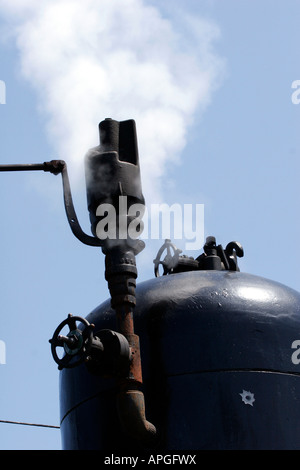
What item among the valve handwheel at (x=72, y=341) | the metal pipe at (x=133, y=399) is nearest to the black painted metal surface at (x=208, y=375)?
the metal pipe at (x=133, y=399)

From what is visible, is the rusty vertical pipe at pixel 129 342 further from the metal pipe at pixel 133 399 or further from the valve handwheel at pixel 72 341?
the valve handwheel at pixel 72 341

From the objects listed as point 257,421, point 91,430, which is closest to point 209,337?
point 257,421

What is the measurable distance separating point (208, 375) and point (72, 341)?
3.74ft

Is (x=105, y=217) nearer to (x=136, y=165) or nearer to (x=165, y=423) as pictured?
(x=136, y=165)

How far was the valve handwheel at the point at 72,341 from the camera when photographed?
7066 millimetres

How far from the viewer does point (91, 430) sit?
777 cm

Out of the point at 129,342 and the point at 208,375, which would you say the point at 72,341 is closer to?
the point at 129,342

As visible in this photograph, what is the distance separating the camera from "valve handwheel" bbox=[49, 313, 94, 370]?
278 inches

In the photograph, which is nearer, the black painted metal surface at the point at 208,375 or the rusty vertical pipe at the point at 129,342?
the rusty vertical pipe at the point at 129,342

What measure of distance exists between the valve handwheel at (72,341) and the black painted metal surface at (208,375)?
26.7 inches

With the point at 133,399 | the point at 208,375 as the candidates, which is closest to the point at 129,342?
the point at 133,399

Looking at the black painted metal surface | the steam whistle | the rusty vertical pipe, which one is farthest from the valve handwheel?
the black painted metal surface

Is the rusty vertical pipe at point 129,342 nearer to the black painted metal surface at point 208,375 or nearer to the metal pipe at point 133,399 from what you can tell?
the metal pipe at point 133,399
